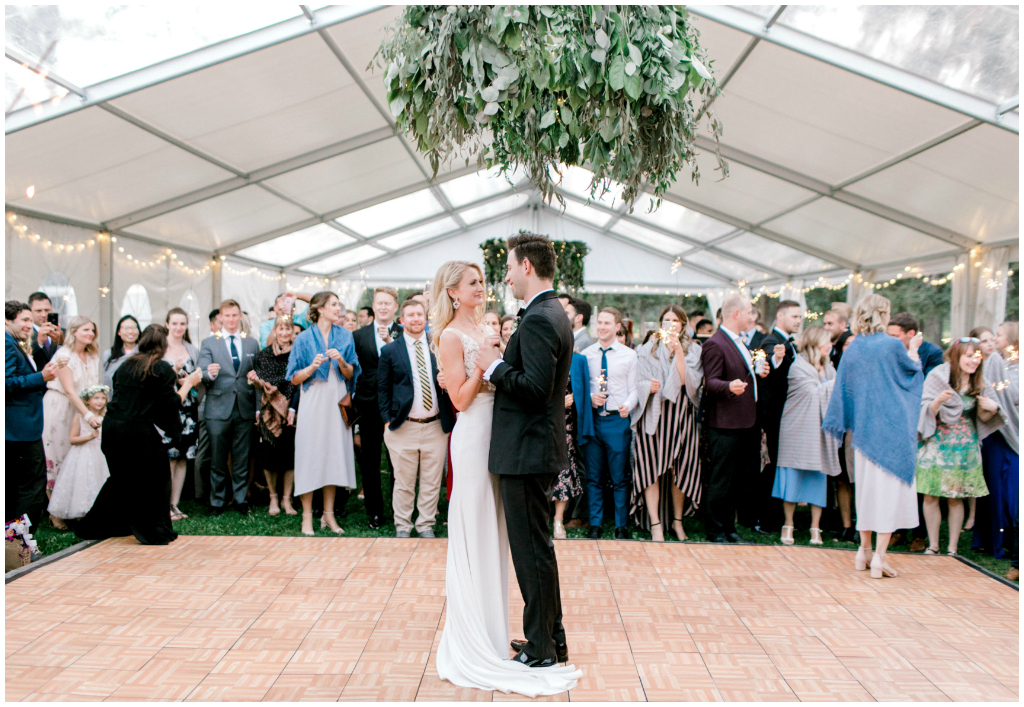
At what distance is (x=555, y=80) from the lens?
2.05 m

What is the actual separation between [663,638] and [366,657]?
137 cm

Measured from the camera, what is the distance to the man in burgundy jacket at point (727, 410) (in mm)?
4719

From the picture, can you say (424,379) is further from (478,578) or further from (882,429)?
(882,429)

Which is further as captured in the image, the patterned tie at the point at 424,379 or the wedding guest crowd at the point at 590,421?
the patterned tie at the point at 424,379

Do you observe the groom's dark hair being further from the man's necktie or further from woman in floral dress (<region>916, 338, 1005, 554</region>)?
woman in floral dress (<region>916, 338, 1005, 554</region>)

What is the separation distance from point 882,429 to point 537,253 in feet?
8.80

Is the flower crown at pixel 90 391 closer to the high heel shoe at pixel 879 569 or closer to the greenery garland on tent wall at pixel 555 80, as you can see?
the greenery garland on tent wall at pixel 555 80

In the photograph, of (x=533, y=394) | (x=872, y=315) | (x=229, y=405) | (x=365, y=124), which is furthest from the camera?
(x=365, y=124)

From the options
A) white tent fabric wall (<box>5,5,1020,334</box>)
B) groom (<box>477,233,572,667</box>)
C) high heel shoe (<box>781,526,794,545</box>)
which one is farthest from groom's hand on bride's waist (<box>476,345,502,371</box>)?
high heel shoe (<box>781,526,794,545</box>)

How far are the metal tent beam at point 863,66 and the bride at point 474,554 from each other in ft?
15.4

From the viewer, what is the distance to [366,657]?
2.82m

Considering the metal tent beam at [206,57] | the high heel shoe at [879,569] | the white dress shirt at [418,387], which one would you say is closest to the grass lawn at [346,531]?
the high heel shoe at [879,569]

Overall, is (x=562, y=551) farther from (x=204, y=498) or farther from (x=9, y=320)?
(x=9, y=320)

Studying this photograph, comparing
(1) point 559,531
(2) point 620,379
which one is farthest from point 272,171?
(1) point 559,531
